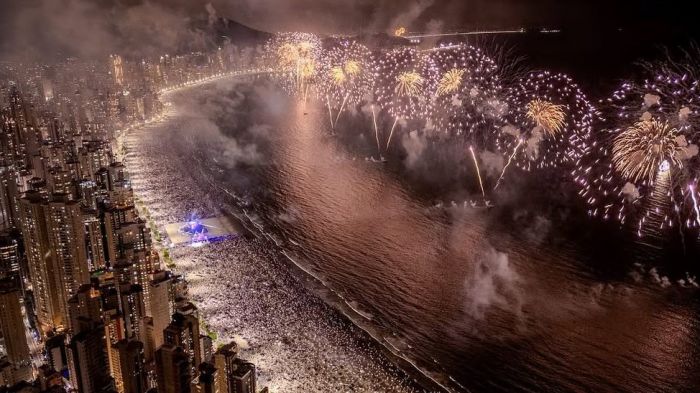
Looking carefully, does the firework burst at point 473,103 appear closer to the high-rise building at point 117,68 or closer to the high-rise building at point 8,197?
the high-rise building at point 8,197

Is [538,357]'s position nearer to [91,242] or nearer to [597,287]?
[597,287]

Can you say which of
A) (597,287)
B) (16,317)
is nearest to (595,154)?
(597,287)

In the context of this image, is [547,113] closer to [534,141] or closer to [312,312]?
[534,141]

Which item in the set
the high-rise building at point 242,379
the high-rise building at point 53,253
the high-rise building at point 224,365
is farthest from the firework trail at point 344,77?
the high-rise building at point 242,379

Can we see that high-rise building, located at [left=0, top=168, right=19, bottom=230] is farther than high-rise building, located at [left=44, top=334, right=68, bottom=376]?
Yes

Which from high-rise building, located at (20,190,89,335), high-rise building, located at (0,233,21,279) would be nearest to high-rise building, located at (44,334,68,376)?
high-rise building, located at (20,190,89,335)

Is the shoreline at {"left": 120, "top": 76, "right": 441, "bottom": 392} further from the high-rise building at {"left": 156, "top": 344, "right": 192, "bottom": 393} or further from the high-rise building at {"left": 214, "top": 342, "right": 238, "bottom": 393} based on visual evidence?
the high-rise building at {"left": 156, "top": 344, "right": 192, "bottom": 393}
